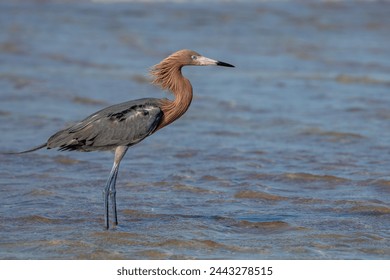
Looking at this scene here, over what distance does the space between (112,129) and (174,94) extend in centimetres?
82

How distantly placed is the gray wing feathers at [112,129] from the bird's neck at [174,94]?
0.16 metres

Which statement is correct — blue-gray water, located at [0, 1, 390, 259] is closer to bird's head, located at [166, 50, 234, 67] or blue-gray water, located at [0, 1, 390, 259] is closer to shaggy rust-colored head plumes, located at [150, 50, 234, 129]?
shaggy rust-colored head plumes, located at [150, 50, 234, 129]

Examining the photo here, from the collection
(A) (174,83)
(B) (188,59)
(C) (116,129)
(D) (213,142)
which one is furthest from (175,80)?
(D) (213,142)

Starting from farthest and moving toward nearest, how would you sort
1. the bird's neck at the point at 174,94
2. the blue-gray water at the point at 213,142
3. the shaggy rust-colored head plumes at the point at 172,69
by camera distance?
the shaggy rust-colored head plumes at the point at 172,69 → the bird's neck at the point at 174,94 → the blue-gray water at the point at 213,142

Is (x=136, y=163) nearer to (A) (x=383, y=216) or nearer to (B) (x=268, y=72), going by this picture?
(A) (x=383, y=216)

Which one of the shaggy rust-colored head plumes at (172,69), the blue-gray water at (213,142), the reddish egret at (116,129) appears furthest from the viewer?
the shaggy rust-colored head plumes at (172,69)

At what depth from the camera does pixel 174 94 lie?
9.07 m

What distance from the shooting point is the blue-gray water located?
812 centimetres

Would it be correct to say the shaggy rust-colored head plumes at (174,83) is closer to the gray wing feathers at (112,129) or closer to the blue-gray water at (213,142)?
the gray wing feathers at (112,129)

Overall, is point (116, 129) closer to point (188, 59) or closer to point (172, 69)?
point (172, 69)

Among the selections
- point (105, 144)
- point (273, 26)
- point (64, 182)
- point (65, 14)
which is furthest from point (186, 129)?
point (65, 14)

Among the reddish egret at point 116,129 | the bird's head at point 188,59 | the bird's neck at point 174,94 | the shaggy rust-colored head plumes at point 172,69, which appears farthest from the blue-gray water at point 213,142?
the bird's head at point 188,59

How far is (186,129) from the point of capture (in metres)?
13.3

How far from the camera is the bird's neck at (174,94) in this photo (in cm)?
893
